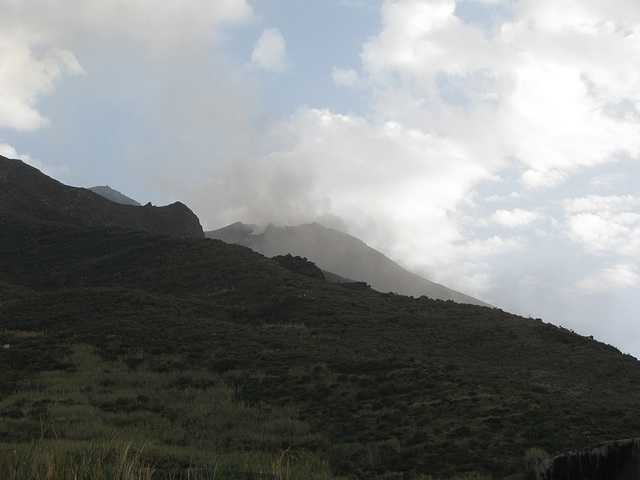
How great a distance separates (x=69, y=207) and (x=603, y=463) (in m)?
88.5

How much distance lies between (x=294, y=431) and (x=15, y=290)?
125ft

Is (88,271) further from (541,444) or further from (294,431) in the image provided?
(541,444)

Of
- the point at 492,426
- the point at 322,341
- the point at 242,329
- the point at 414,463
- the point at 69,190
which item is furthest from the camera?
the point at 69,190

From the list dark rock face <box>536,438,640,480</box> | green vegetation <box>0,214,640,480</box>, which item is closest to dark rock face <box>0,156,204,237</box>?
green vegetation <box>0,214,640,480</box>

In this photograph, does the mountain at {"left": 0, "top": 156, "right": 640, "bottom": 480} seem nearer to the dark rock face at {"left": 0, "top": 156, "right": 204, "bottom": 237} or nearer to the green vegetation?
the green vegetation

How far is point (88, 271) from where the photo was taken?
55.8 meters

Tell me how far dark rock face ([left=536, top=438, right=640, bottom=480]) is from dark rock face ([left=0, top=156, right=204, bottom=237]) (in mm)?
81979

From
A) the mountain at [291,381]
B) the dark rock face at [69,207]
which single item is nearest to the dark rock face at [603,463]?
the mountain at [291,381]

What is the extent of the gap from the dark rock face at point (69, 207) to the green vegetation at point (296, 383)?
37943mm

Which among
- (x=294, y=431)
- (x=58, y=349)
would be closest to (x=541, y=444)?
(x=294, y=431)

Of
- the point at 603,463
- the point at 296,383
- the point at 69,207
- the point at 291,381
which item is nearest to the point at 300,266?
the point at 69,207

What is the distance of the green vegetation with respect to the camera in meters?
13.4

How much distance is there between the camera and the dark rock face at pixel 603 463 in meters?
6.19

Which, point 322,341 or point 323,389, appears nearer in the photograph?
point 323,389
